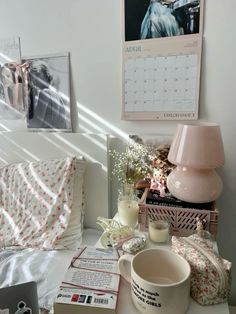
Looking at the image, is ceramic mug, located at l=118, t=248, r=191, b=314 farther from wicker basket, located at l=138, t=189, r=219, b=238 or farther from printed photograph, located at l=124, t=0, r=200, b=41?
printed photograph, located at l=124, t=0, r=200, b=41

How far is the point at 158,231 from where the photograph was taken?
0.90 metres

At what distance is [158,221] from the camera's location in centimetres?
96

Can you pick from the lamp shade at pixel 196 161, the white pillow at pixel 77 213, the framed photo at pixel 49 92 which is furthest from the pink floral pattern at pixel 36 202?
the lamp shade at pixel 196 161

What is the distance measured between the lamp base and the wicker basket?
0.05 meters

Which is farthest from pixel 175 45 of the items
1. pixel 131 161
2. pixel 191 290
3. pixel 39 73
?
pixel 191 290

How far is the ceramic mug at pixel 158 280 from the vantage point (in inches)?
22.7

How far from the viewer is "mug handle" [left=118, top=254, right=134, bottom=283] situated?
67 centimetres

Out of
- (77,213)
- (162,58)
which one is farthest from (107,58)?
(77,213)

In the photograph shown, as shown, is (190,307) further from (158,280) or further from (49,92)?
(49,92)

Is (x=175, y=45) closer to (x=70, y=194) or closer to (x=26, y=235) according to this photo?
(x=70, y=194)

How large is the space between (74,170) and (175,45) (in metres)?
0.77

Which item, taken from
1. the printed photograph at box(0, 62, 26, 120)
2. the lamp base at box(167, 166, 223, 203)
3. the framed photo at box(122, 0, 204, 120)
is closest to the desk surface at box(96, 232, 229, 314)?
the lamp base at box(167, 166, 223, 203)

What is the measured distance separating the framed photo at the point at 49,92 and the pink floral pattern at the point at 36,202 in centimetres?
23

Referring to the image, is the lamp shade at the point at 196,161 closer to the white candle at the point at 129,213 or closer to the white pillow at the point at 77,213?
the white candle at the point at 129,213
